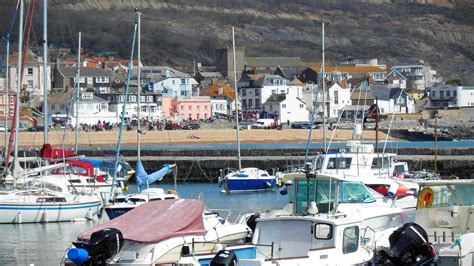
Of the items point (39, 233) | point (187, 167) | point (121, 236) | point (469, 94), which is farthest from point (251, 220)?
point (469, 94)

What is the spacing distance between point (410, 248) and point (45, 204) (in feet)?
56.7

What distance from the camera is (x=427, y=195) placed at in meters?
21.9

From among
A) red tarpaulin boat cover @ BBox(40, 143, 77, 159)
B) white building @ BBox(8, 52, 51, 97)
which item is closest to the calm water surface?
red tarpaulin boat cover @ BBox(40, 143, 77, 159)

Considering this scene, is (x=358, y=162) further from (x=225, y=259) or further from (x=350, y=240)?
(x=225, y=259)

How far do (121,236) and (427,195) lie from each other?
5.88m

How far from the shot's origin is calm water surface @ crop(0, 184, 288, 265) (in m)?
27.9

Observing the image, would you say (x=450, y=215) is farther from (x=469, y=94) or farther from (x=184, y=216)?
(x=469, y=94)

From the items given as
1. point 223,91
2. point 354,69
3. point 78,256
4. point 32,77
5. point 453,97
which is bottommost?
point 78,256

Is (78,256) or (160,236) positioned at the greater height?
(160,236)

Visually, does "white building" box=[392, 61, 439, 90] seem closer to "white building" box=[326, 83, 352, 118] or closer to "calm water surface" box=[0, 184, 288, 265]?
"white building" box=[326, 83, 352, 118]

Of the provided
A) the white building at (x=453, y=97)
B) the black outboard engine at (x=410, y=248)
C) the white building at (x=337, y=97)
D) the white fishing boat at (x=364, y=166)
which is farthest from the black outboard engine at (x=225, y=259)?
the white building at (x=453, y=97)

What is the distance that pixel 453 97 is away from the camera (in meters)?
124

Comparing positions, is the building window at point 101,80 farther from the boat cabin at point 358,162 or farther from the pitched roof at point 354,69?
the boat cabin at point 358,162

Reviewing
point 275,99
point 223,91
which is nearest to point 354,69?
point 223,91
